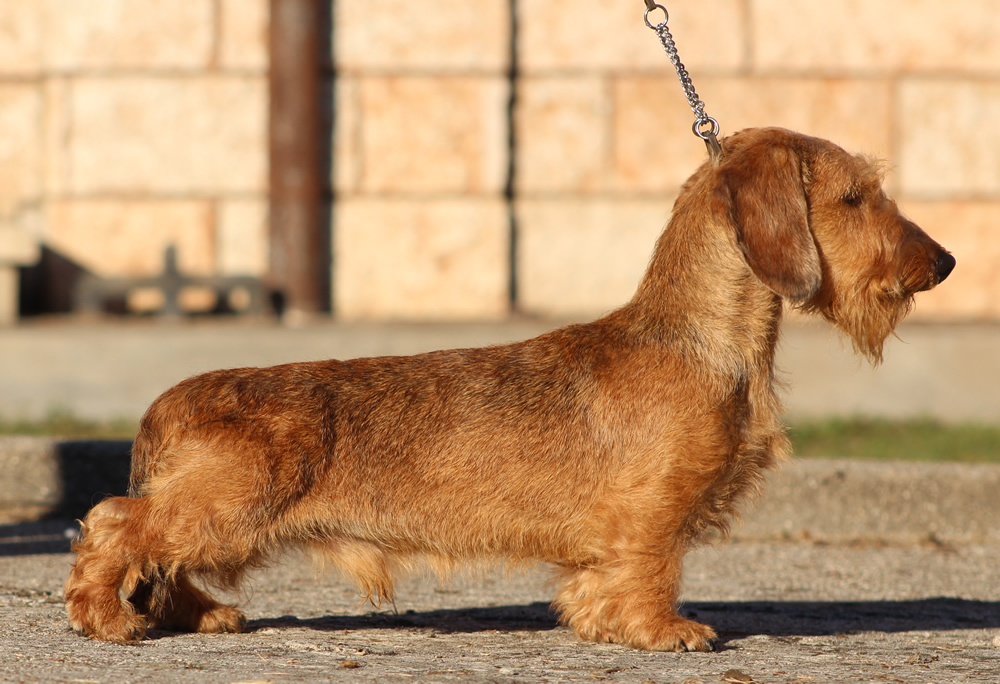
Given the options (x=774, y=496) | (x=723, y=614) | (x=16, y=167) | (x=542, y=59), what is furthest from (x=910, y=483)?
(x=16, y=167)

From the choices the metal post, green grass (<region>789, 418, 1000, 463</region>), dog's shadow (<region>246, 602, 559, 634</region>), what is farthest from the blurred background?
dog's shadow (<region>246, 602, 559, 634</region>)

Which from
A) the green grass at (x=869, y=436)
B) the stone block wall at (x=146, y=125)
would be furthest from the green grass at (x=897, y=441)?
the stone block wall at (x=146, y=125)

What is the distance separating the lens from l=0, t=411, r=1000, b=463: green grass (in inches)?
258

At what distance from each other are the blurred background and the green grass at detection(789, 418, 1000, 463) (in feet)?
1.12

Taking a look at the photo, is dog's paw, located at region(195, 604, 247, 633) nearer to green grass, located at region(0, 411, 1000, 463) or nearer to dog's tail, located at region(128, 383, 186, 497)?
dog's tail, located at region(128, 383, 186, 497)

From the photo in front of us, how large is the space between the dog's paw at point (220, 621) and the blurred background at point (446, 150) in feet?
12.0

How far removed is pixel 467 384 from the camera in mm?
3750

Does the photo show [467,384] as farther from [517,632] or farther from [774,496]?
[774,496]

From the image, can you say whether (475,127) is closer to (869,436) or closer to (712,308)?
(869,436)

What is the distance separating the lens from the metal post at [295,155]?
749cm

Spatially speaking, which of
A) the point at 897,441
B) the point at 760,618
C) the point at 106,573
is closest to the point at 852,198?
the point at 760,618

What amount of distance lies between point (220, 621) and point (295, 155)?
4.29m

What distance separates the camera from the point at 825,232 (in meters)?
3.81

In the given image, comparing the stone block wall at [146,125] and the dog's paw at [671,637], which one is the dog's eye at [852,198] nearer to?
the dog's paw at [671,637]
